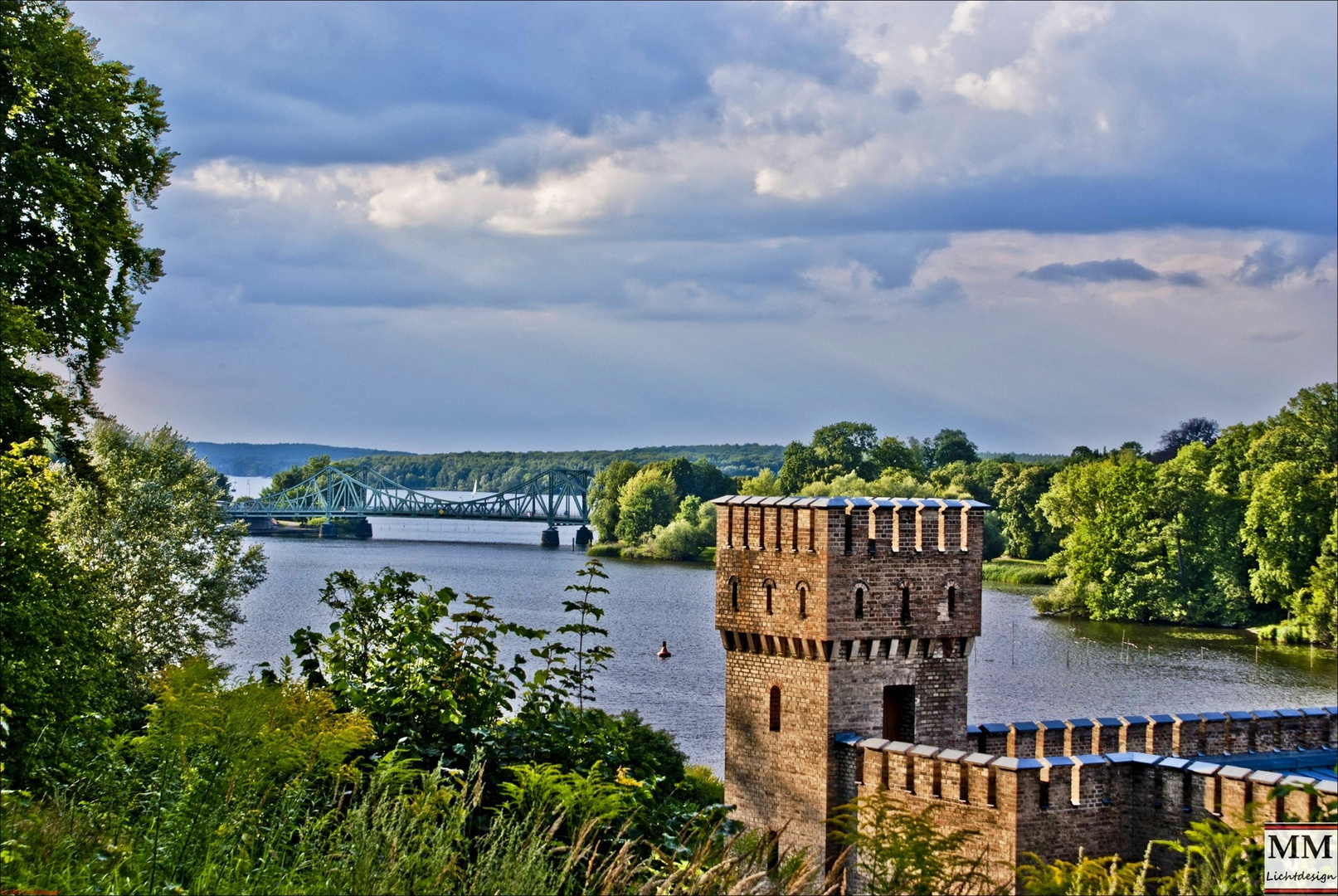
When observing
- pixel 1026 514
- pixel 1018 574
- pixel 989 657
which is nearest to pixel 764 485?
pixel 1026 514

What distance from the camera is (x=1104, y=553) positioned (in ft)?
206

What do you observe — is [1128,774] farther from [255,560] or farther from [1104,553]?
[1104,553]

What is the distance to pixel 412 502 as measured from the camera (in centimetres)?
14012

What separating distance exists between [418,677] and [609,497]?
95456mm

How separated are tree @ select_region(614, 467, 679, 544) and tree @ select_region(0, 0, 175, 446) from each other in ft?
255

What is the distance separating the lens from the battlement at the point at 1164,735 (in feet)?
48.3

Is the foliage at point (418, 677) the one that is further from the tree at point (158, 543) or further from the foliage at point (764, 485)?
the foliage at point (764, 485)

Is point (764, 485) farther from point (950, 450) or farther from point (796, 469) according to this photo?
point (950, 450)

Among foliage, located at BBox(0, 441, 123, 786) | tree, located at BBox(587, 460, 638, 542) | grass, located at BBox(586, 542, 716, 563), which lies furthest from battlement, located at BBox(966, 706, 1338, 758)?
tree, located at BBox(587, 460, 638, 542)

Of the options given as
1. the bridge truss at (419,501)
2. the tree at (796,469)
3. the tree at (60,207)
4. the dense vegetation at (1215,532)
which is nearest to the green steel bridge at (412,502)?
the bridge truss at (419,501)

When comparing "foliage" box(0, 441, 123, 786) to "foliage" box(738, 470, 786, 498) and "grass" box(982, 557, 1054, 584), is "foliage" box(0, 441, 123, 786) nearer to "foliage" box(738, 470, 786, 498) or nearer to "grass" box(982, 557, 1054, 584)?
"grass" box(982, 557, 1054, 584)

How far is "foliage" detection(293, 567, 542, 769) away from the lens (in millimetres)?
9234

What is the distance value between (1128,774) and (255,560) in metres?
22.4

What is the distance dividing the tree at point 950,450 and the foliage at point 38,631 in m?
103
